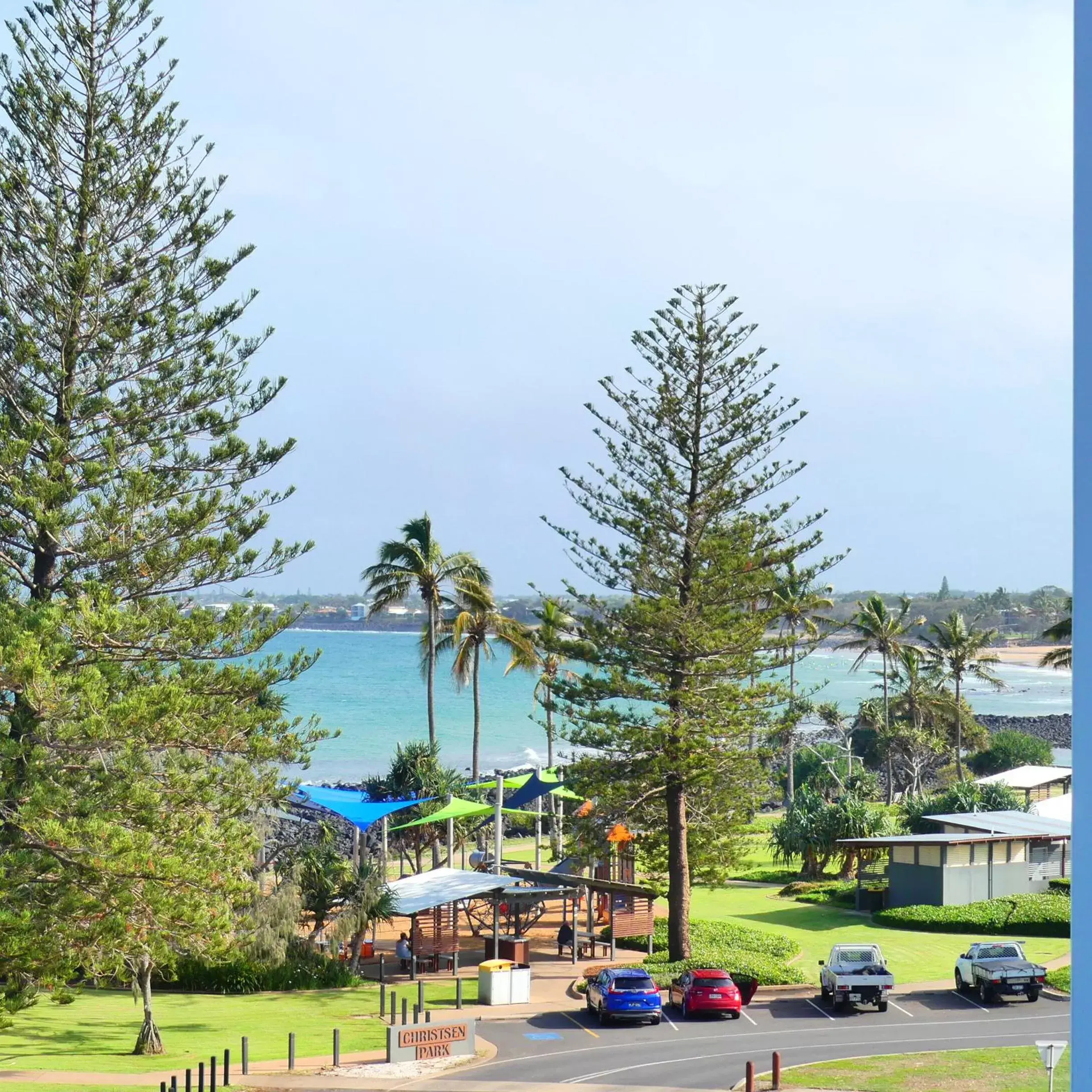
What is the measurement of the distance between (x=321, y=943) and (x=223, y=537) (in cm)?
1168

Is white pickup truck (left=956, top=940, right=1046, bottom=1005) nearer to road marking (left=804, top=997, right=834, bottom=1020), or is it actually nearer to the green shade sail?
road marking (left=804, top=997, right=834, bottom=1020)

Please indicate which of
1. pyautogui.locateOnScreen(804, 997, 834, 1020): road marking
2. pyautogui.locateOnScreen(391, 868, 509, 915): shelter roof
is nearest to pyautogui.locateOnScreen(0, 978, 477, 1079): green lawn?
pyautogui.locateOnScreen(391, 868, 509, 915): shelter roof

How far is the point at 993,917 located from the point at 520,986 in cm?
1289

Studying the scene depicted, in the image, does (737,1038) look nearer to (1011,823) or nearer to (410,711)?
(1011,823)

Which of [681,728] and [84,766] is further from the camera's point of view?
[681,728]

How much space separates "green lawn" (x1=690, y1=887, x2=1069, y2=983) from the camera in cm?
2817

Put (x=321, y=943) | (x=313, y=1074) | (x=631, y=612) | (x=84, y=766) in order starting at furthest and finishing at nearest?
(x=631, y=612), (x=321, y=943), (x=313, y=1074), (x=84, y=766)

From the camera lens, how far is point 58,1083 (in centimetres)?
1838

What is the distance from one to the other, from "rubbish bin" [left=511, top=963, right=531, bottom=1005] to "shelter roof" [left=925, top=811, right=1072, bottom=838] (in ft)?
49.8

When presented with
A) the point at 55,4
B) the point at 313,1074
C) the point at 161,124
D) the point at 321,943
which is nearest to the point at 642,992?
the point at 313,1074

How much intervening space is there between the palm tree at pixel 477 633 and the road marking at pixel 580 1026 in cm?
2309

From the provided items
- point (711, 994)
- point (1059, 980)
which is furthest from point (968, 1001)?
point (711, 994)

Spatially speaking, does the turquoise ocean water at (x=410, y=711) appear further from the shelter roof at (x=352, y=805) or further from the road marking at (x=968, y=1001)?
the road marking at (x=968, y=1001)

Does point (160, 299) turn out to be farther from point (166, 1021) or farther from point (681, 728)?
point (681, 728)
